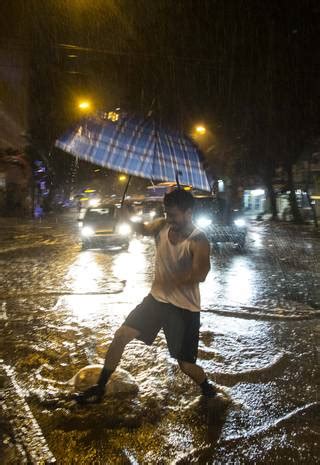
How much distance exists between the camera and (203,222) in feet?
47.5

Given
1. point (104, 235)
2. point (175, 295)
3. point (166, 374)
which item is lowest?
point (166, 374)

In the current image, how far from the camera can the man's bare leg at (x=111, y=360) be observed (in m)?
3.66

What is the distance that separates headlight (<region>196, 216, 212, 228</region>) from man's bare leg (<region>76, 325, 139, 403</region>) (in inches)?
426

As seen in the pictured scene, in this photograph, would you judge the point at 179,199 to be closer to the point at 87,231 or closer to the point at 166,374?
the point at 166,374

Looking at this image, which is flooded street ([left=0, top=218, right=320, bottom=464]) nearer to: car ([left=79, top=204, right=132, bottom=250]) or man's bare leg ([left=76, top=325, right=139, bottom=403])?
man's bare leg ([left=76, top=325, right=139, bottom=403])

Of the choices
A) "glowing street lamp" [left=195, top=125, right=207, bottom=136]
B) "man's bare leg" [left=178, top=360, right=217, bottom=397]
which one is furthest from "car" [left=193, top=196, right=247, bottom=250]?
"man's bare leg" [left=178, top=360, right=217, bottom=397]

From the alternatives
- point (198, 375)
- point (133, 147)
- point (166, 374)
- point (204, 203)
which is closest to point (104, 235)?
point (204, 203)

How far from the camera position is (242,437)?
10.7 ft

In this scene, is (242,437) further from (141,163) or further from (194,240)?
(141,163)

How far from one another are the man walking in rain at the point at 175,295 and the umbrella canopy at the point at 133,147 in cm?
76

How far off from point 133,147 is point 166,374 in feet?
7.64

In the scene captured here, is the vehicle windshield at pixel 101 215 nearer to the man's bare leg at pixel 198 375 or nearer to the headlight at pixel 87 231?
the headlight at pixel 87 231

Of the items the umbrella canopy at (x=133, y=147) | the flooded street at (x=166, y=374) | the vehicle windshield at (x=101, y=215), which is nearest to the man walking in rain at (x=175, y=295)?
the flooded street at (x=166, y=374)

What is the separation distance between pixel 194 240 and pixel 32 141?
36.9m
